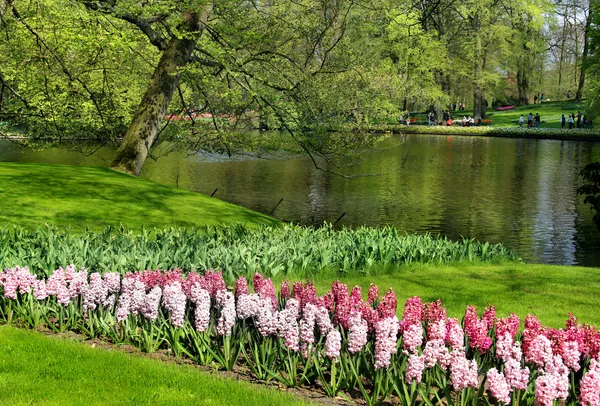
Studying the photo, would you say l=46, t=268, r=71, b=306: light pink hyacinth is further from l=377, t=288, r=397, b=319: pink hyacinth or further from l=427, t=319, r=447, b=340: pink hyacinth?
l=427, t=319, r=447, b=340: pink hyacinth

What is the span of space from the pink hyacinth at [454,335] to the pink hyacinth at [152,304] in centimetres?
248

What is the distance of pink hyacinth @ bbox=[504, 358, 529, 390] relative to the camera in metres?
4.26

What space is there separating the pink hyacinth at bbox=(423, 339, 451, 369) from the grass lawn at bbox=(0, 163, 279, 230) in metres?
8.40

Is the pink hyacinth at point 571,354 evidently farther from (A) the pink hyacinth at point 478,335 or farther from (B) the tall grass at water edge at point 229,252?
(B) the tall grass at water edge at point 229,252

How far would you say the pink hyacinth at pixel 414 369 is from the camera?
443cm

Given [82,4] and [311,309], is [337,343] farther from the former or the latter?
[82,4]

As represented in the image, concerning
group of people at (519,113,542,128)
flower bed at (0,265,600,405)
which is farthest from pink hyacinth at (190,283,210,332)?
group of people at (519,113,542,128)

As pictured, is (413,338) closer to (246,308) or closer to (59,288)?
(246,308)

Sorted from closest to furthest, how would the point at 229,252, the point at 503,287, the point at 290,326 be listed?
the point at 290,326 < the point at 229,252 < the point at 503,287

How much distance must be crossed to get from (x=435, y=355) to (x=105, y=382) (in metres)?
2.44

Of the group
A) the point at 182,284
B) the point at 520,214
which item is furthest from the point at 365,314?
the point at 520,214

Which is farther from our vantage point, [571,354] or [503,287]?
[503,287]

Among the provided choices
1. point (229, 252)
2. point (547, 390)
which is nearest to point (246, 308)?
point (547, 390)

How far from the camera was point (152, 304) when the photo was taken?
573 centimetres
